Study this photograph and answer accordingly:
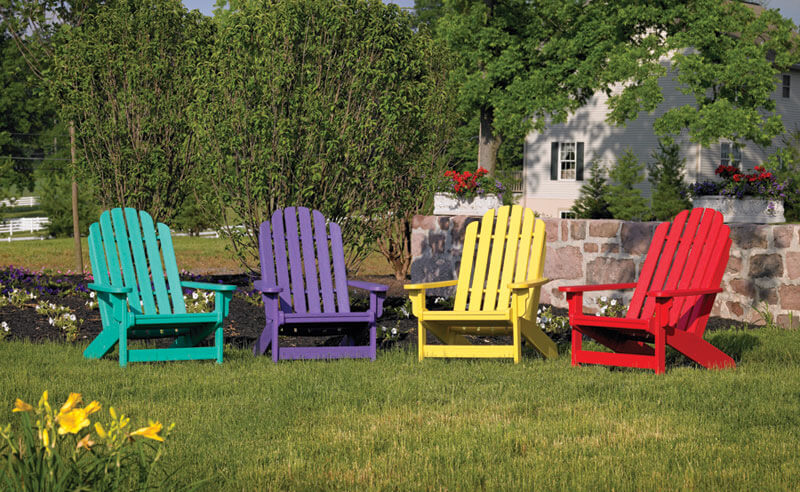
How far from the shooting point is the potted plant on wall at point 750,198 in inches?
426

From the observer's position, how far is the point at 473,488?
3.40m

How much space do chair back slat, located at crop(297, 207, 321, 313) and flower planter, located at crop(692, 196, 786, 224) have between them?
613cm

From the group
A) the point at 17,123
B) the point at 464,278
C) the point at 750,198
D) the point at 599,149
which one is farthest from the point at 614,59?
the point at 17,123

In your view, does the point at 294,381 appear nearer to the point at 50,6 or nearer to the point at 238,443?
the point at 238,443

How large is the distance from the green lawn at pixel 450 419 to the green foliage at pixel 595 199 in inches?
508

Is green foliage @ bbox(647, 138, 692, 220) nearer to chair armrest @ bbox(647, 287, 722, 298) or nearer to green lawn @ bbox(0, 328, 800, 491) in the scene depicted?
green lawn @ bbox(0, 328, 800, 491)

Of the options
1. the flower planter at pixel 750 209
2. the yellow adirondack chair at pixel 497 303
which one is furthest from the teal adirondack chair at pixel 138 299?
the flower planter at pixel 750 209

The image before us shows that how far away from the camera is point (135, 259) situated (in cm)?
662

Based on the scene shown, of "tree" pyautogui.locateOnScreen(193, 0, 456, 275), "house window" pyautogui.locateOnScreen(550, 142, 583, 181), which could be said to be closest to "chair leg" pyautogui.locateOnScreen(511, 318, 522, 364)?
"tree" pyautogui.locateOnScreen(193, 0, 456, 275)

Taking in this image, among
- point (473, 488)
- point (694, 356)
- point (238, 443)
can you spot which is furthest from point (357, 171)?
point (473, 488)

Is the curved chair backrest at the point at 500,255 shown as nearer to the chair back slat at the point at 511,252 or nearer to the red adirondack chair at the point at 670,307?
the chair back slat at the point at 511,252

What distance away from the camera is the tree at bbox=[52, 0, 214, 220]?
955 cm

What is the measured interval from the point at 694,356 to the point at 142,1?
23.0 ft

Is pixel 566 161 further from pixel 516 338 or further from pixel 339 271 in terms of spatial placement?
pixel 516 338
